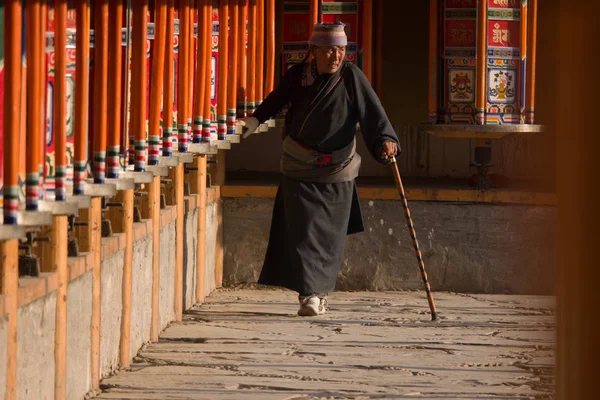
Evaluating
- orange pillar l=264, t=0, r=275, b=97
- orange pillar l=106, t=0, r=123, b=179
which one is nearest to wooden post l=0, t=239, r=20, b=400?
orange pillar l=106, t=0, r=123, b=179

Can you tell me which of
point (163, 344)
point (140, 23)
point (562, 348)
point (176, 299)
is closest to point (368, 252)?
point (176, 299)

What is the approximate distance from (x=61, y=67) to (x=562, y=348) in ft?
Answer: 10.8

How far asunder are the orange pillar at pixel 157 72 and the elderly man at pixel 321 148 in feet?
6.66

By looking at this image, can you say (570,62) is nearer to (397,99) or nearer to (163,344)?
(163,344)

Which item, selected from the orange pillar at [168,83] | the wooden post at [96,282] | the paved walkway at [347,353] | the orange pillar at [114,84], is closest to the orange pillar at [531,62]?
the paved walkway at [347,353]

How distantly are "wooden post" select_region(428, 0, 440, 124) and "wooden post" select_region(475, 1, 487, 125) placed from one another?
0.38 m

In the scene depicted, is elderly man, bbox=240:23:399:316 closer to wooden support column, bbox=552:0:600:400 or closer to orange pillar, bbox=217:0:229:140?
orange pillar, bbox=217:0:229:140

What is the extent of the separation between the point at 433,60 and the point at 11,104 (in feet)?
21.1

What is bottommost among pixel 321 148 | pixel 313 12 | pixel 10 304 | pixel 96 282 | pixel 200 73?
pixel 96 282

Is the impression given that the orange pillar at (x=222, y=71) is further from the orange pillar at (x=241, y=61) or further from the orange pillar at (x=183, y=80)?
the orange pillar at (x=183, y=80)

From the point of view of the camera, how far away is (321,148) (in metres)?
7.65

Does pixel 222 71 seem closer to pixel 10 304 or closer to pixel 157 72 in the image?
pixel 157 72

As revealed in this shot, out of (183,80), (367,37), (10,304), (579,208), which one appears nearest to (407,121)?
(367,37)

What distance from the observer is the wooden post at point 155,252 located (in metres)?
6.41
